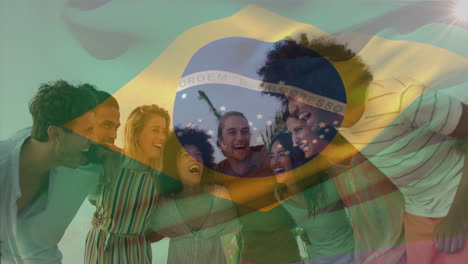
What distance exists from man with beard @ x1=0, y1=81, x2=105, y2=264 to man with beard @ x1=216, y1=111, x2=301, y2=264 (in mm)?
396

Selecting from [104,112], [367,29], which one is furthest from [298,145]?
[104,112]

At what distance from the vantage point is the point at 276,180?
1356 mm

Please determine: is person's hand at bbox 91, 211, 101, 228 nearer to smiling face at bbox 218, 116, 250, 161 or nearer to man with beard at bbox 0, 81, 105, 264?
man with beard at bbox 0, 81, 105, 264

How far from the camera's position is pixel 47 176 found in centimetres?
129

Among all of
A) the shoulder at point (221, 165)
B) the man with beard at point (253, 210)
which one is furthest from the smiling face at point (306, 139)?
the shoulder at point (221, 165)

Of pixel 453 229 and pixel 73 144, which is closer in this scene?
pixel 73 144

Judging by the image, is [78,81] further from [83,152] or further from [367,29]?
[367,29]

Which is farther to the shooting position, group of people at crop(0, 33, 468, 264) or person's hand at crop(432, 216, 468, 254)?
person's hand at crop(432, 216, 468, 254)

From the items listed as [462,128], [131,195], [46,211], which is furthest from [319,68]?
[46,211]

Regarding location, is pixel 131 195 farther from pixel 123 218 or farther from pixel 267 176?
pixel 267 176

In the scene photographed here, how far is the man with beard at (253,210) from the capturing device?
133cm

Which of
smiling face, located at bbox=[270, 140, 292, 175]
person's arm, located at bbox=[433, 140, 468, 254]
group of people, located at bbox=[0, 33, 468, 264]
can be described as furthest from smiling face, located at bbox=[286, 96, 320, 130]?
person's arm, located at bbox=[433, 140, 468, 254]

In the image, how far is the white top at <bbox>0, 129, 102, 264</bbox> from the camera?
1.28 meters
